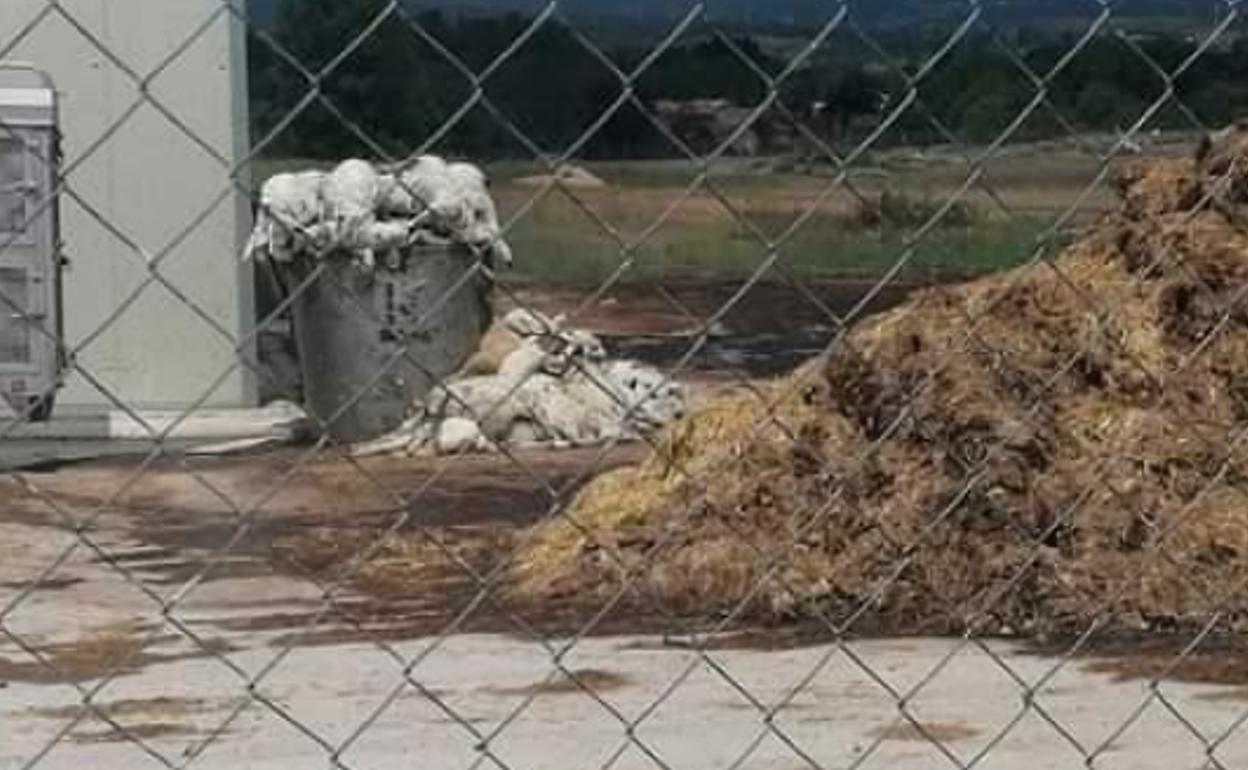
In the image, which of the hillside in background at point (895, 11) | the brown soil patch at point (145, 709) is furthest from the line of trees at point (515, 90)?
the brown soil patch at point (145, 709)

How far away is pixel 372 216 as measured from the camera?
14094 mm

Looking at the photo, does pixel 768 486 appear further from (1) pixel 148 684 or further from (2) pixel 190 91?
(2) pixel 190 91

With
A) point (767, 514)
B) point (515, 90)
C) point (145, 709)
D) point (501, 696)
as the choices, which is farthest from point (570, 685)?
point (515, 90)

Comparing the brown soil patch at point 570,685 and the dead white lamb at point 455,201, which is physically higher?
the brown soil patch at point 570,685

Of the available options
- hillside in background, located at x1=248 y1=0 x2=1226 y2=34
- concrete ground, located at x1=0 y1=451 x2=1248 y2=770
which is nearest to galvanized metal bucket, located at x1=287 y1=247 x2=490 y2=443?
concrete ground, located at x1=0 y1=451 x2=1248 y2=770

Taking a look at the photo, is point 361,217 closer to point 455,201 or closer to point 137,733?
point 455,201

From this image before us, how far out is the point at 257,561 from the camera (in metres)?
10.3

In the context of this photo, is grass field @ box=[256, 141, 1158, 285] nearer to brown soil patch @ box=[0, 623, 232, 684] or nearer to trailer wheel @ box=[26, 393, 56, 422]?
brown soil patch @ box=[0, 623, 232, 684]

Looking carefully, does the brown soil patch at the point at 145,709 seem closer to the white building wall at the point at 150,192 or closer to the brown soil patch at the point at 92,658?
the brown soil patch at the point at 92,658

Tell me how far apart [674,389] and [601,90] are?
172 inches

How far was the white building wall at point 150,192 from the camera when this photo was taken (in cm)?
1513

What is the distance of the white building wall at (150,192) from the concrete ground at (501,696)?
5408mm

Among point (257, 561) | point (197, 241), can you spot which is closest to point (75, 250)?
point (197, 241)

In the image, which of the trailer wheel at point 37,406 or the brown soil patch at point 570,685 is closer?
the trailer wheel at point 37,406
